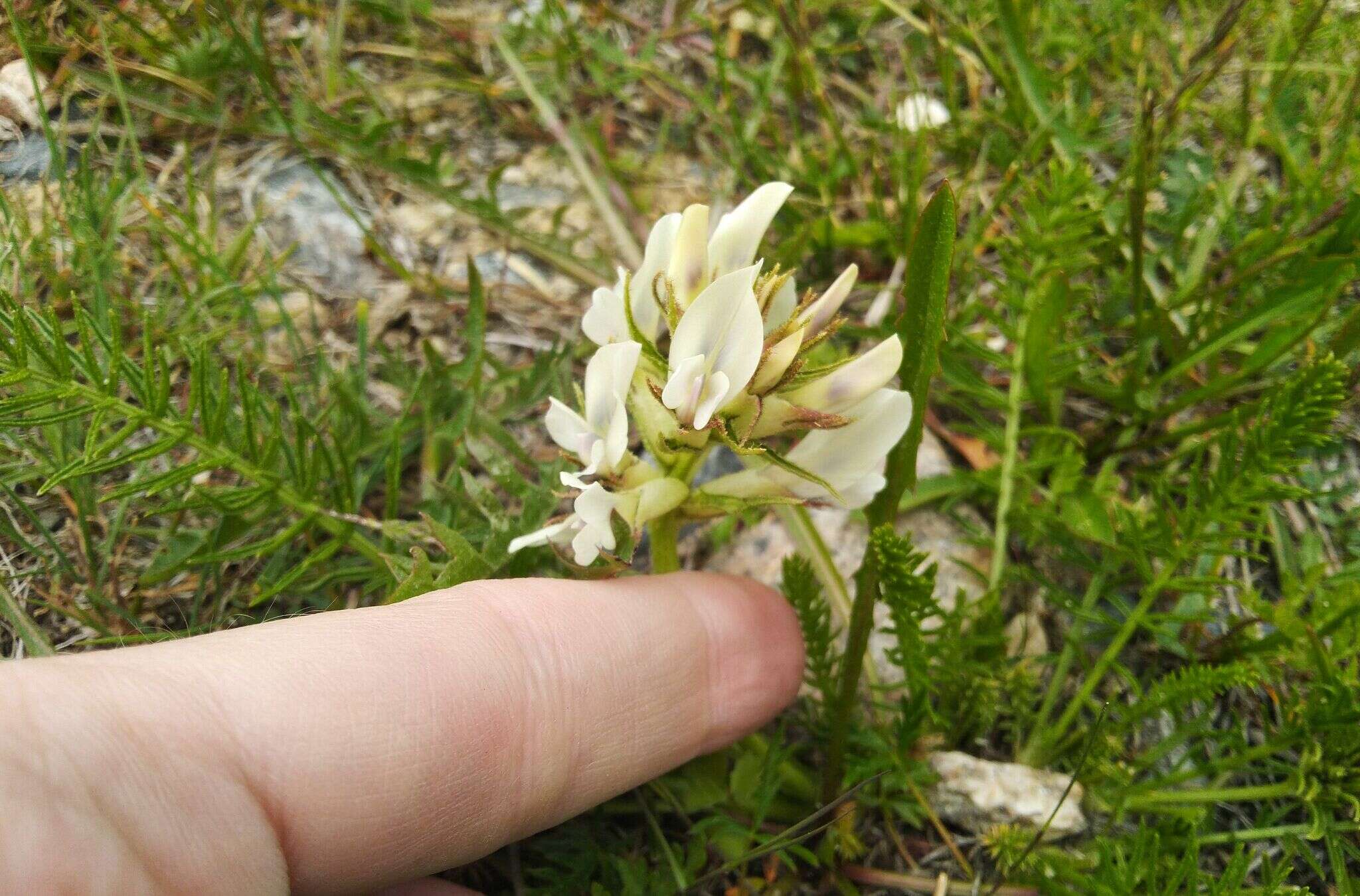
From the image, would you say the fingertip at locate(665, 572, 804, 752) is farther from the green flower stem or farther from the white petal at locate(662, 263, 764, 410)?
the white petal at locate(662, 263, 764, 410)

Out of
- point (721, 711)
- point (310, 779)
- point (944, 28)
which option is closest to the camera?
point (310, 779)

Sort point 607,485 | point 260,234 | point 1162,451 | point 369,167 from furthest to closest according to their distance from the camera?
point 369,167 < point 260,234 < point 1162,451 < point 607,485

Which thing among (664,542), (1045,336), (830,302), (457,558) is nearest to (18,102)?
(457,558)

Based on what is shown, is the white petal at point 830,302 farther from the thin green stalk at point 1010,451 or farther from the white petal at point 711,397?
the thin green stalk at point 1010,451

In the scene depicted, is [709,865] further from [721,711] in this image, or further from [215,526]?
[215,526]

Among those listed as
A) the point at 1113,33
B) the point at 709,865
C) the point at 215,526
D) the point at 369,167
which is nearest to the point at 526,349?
the point at 369,167

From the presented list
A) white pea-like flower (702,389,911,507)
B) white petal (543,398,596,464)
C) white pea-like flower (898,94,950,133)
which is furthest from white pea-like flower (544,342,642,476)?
white pea-like flower (898,94,950,133)
